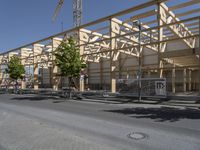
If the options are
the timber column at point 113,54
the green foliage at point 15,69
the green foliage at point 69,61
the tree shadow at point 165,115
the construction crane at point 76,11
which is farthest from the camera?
the construction crane at point 76,11

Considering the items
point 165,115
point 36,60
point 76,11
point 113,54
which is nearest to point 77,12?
point 76,11

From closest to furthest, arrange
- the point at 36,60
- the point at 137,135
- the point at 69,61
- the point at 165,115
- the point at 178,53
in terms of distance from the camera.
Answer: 1. the point at 137,135
2. the point at 165,115
3. the point at 178,53
4. the point at 69,61
5. the point at 36,60

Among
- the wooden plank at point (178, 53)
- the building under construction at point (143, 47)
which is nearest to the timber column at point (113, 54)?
the building under construction at point (143, 47)

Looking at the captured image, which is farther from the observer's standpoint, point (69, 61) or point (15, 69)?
point (15, 69)

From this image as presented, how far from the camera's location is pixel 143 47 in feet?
111

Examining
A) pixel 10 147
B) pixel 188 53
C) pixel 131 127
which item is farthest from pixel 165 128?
pixel 188 53

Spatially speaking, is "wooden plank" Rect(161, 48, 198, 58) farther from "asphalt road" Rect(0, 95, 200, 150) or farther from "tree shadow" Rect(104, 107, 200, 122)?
"asphalt road" Rect(0, 95, 200, 150)

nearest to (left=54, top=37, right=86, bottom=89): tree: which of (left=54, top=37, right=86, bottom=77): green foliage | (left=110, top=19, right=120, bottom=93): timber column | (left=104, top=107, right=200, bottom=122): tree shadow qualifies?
(left=54, top=37, right=86, bottom=77): green foliage

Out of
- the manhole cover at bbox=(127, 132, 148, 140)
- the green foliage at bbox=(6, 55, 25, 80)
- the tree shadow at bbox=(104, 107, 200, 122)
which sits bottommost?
the manhole cover at bbox=(127, 132, 148, 140)

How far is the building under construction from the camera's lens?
22500 millimetres

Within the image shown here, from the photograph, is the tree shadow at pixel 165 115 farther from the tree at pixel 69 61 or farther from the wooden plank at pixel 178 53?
the tree at pixel 69 61

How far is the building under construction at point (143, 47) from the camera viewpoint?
2250 centimetres

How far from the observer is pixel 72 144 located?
6.39 metres

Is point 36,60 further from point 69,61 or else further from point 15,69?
point 69,61
